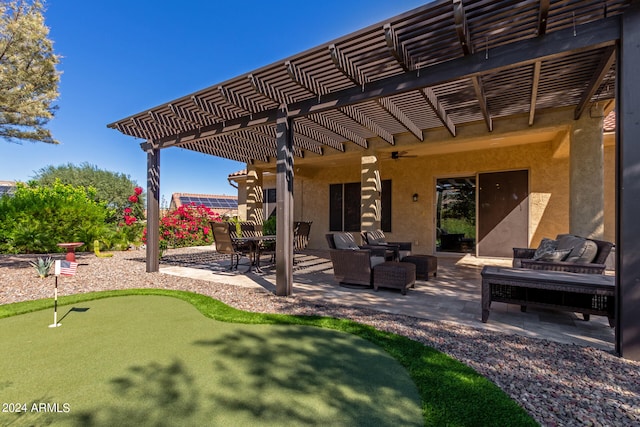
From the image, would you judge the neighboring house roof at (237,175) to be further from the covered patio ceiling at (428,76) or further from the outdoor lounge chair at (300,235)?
the covered patio ceiling at (428,76)

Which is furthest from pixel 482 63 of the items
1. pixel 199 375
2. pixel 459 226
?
pixel 459 226

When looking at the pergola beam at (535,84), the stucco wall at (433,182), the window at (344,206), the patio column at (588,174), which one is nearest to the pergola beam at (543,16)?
the pergola beam at (535,84)

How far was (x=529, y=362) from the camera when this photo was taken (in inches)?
97.9

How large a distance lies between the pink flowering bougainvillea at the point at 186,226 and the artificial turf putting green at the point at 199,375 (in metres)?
8.29

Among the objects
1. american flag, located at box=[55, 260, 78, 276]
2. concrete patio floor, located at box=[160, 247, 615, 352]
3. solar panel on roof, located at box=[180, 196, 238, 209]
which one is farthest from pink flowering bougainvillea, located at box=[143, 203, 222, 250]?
solar panel on roof, located at box=[180, 196, 238, 209]

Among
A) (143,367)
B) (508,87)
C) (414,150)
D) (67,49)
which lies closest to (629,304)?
(508,87)

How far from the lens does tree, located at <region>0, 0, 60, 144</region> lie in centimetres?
630

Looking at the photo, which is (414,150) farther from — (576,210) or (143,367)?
(143,367)

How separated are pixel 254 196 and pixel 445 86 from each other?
27.0ft

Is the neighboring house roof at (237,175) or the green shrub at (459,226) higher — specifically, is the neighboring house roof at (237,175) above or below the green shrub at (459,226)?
above

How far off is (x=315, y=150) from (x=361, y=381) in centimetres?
765

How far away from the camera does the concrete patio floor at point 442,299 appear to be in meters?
3.24

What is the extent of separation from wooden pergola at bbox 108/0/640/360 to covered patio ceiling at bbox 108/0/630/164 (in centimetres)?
1

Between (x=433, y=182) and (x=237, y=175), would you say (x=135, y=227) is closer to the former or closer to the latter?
(x=237, y=175)
